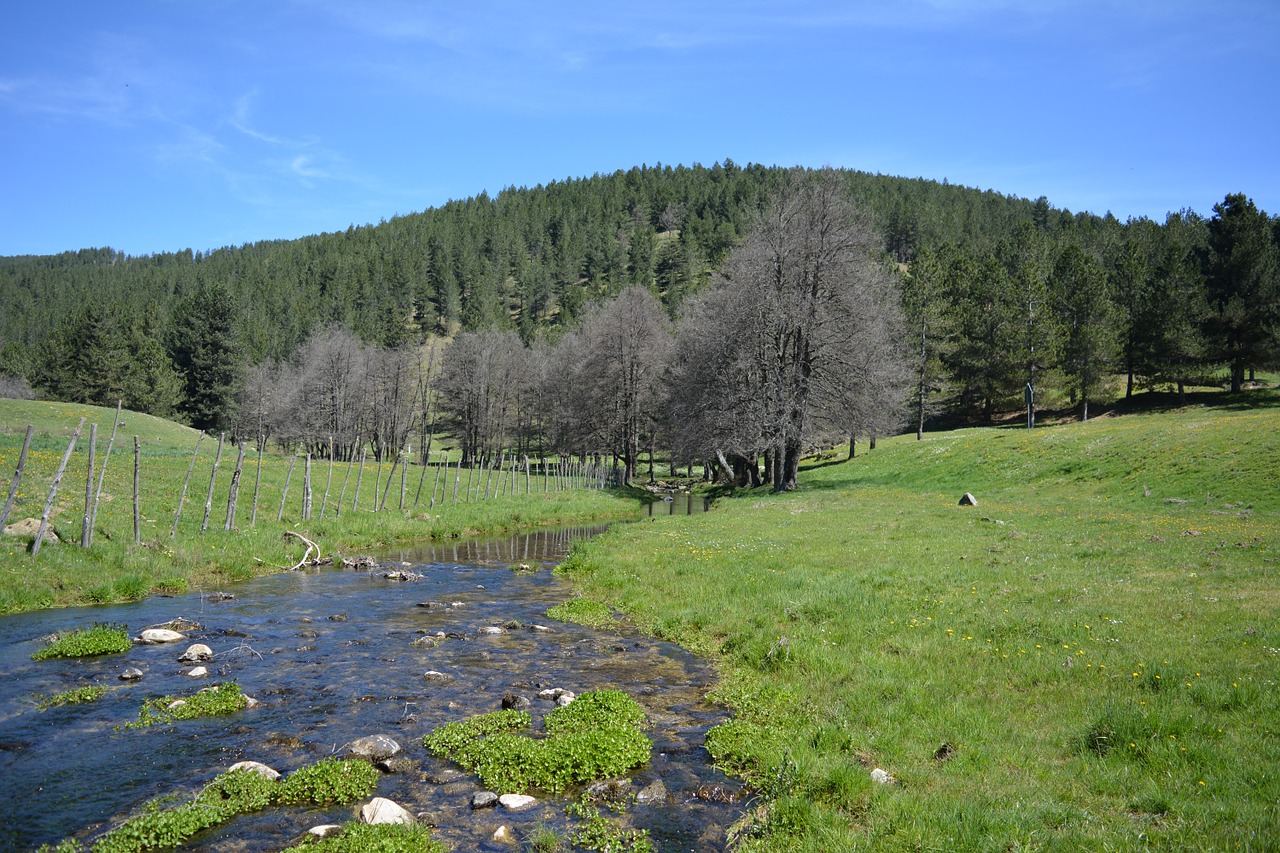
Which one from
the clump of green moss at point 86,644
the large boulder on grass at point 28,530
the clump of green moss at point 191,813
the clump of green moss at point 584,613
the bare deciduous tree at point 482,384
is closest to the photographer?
the clump of green moss at point 191,813

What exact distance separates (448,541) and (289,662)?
19769 millimetres

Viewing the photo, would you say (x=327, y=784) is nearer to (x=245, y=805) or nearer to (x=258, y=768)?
(x=245, y=805)

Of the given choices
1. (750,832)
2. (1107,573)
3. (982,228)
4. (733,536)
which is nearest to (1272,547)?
(1107,573)

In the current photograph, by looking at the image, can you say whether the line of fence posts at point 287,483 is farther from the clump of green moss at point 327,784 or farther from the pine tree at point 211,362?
the pine tree at point 211,362

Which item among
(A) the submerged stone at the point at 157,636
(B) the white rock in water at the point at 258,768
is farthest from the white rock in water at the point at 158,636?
(B) the white rock in water at the point at 258,768

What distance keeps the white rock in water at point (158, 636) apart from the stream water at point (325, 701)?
0.83 feet

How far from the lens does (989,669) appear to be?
427 inches

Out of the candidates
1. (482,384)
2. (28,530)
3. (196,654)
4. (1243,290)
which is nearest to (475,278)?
(482,384)

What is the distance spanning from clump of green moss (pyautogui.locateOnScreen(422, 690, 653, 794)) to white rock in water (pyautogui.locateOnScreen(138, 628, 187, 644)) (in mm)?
8162

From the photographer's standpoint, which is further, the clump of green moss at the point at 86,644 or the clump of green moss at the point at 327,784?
the clump of green moss at the point at 86,644

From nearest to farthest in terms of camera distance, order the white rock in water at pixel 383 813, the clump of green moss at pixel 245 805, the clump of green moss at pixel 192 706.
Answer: the clump of green moss at pixel 245 805 → the white rock in water at pixel 383 813 → the clump of green moss at pixel 192 706

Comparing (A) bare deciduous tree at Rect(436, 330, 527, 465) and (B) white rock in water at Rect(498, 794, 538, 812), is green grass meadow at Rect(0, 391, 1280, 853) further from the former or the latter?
(A) bare deciduous tree at Rect(436, 330, 527, 465)

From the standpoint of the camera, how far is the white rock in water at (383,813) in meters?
7.69

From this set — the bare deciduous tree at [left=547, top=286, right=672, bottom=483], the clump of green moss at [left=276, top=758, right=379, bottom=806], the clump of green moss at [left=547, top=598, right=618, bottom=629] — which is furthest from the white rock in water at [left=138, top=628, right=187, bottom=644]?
the bare deciduous tree at [left=547, top=286, right=672, bottom=483]
